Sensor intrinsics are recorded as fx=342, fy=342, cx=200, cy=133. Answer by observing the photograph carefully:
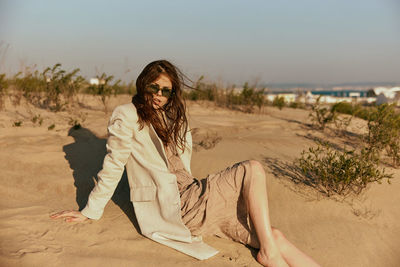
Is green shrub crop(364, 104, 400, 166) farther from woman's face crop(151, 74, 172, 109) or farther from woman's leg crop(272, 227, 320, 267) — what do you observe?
woman's face crop(151, 74, 172, 109)

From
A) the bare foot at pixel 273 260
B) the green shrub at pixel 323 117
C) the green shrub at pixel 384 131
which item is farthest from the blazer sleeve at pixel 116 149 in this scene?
the green shrub at pixel 323 117

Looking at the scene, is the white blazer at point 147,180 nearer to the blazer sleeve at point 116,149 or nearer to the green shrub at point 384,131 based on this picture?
the blazer sleeve at point 116,149

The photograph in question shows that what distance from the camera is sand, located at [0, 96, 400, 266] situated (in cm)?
248

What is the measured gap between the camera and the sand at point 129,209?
2477 millimetres

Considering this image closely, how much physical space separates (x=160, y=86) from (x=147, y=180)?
0.76 m

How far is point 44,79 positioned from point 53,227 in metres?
5.56

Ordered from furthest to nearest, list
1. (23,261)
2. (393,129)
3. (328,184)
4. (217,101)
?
(217,101) → (393,129) → (328,184) → (23,261)

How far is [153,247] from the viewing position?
8.47 ft

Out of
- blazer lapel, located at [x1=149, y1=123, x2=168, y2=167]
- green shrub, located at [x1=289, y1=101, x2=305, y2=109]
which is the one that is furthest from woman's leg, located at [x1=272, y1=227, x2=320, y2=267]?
green shrub, located at [x1=289, y1=101, x2=305, y2=109]

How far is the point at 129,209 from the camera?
328 centimetres

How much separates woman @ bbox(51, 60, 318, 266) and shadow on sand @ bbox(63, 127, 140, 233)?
41cm

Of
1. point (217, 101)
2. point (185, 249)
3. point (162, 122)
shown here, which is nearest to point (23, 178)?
point (162, 122)

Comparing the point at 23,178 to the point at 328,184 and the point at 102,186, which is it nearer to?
the point at 102,186

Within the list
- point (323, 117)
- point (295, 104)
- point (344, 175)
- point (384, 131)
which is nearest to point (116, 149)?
point (344, 175)
